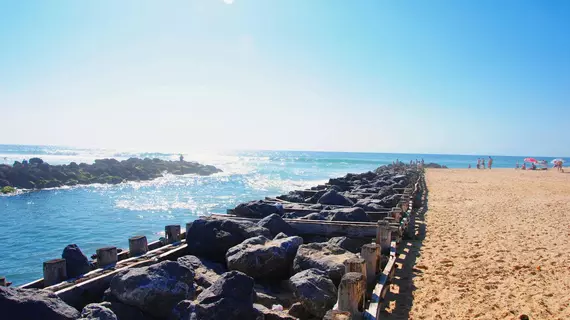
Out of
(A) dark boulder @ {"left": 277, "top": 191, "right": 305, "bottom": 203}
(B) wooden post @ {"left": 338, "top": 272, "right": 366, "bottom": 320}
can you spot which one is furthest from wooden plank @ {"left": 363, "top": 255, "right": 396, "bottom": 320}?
(A) dark boulder @ {"left": 277, "top": 191, "right": 305, "bottom": 203}

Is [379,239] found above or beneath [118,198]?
above

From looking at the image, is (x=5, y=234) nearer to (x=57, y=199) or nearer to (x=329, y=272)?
(x=57, y=199)

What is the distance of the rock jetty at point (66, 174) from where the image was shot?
27.4 meters

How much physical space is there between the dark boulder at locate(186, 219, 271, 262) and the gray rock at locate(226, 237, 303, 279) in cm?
56

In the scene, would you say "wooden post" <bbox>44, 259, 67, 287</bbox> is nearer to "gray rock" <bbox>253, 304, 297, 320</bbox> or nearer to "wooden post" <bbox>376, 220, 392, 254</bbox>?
"gray rock" <bbox>253, 304, 297, 320</bbox>

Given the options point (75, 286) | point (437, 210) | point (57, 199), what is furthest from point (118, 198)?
point (75, 286)

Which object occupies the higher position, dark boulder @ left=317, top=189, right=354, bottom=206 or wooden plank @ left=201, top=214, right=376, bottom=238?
dark boulder @ left=317, top=189, right=354, bottom=206

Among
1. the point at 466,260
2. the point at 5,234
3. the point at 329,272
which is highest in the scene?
the point at 329,272

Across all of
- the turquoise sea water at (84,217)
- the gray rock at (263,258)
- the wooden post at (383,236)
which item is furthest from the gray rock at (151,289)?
the turquoise sea water at (84,217)

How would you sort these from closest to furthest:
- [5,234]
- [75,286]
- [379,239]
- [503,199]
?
[75,286] → [379,239] → [5,234] → [503,199]

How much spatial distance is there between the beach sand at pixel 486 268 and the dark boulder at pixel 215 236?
9.43 ft

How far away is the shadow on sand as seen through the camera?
5.65 metres

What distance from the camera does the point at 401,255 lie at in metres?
8.41

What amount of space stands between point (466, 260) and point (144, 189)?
25.7 metres
